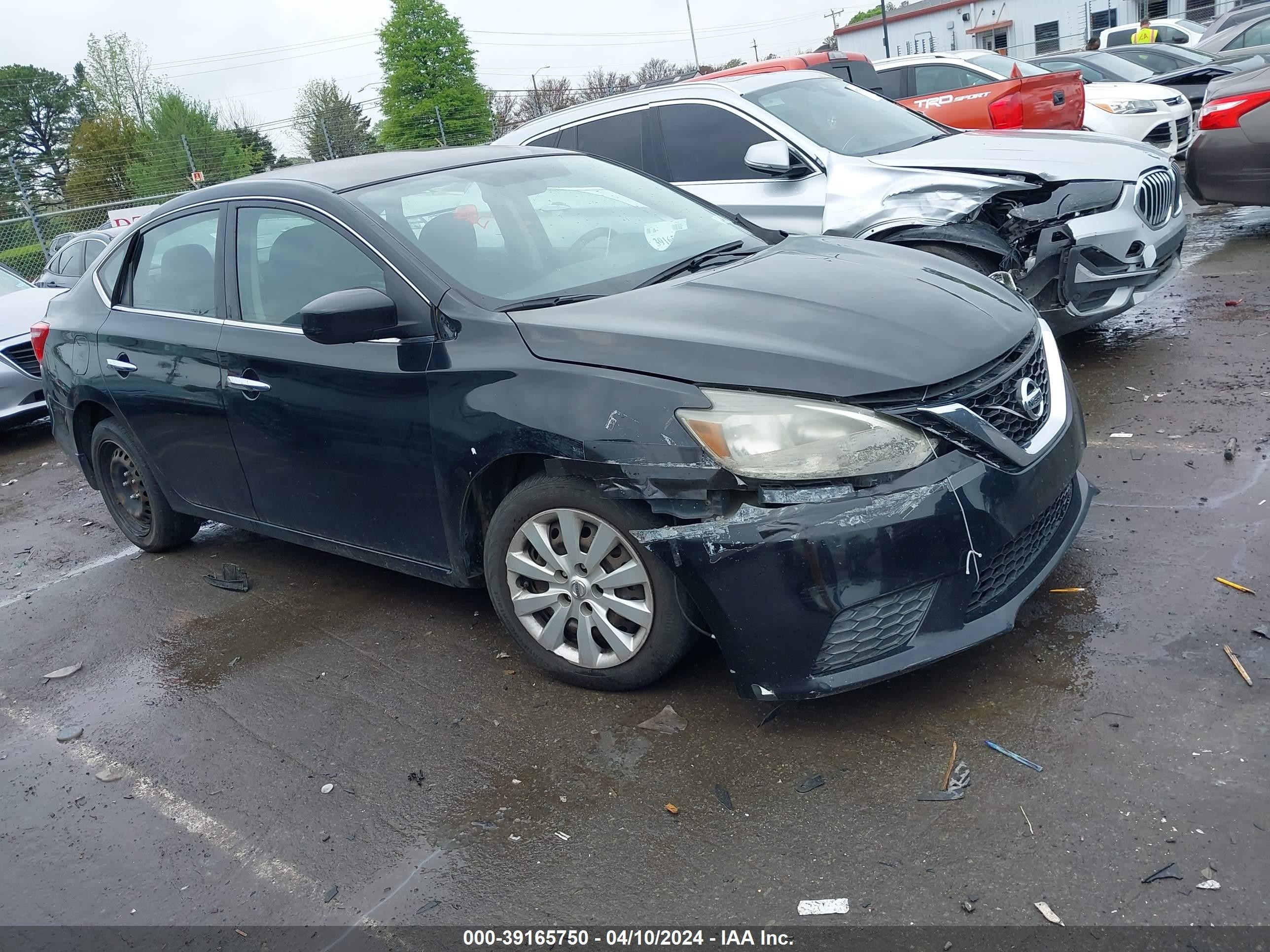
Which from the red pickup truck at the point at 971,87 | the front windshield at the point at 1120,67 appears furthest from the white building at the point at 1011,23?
the red pickup truck at the point at 971,87

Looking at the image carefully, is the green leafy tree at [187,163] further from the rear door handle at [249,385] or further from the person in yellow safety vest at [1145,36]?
the person in yellow safety vest at [1145,36]

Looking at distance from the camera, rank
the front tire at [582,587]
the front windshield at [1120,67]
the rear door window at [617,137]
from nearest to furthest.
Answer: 1. the front tire at [582,587]
2. the rear door window at [617,137]
3. the front windshield at [1120,67]

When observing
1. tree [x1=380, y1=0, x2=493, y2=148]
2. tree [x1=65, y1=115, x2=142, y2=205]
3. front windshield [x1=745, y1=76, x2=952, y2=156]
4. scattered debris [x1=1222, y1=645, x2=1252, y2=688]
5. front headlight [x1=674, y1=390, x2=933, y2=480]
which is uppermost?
tree [x1=380, y1=0, x2=493, y2=148]

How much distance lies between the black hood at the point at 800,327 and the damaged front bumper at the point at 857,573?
1.07ft

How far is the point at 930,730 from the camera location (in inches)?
124

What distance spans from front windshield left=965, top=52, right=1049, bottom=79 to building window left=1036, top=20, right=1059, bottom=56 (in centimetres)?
5157

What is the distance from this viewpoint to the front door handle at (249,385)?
425 cm

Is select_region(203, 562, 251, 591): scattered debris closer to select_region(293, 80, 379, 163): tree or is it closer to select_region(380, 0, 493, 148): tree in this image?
select_region(293, 80, 379, 163): tree

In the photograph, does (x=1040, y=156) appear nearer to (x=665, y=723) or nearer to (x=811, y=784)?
(x=665, y=723)

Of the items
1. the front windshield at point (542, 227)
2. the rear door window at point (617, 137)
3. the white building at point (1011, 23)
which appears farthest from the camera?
the white building at point (1011, 23)

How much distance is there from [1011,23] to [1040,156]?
198 ft

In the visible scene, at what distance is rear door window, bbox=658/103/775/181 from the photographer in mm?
7000

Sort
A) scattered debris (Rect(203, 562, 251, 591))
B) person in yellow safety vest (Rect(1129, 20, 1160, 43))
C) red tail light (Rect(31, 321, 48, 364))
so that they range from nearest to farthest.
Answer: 1. scattered debris (Rect(203, 562, 251, 591))
2. red tail light (Rect(31, 321, 48, 364))
3. person in yellow safety vest (Rect(1129, 20, 1160, 43))

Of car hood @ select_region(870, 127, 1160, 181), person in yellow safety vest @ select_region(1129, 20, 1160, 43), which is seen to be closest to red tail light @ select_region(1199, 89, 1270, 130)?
car hood @ select_region(870, 127, 1160, 181)
